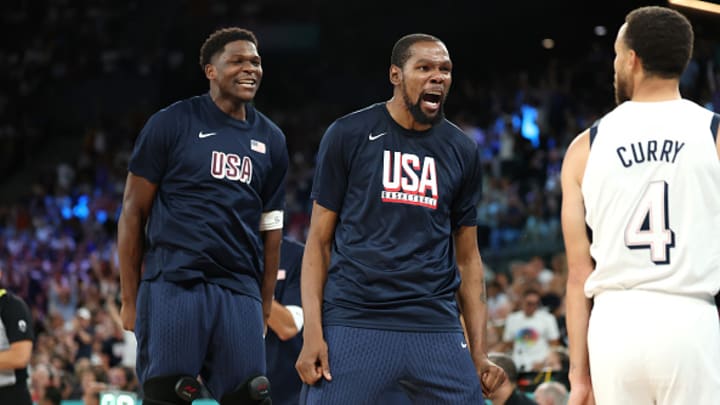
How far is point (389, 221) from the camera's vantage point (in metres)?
5.11

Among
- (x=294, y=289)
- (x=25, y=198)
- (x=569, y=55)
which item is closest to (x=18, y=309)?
(x=294, y=289)

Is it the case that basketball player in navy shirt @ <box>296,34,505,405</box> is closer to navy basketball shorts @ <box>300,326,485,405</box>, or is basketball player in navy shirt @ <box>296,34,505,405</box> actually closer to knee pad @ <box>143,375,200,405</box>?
navy basketball shorts @ <box>300,326,485,405</box>

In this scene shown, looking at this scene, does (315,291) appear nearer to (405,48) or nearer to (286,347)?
(405,48)

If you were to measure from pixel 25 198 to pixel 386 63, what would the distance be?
851 centimetres

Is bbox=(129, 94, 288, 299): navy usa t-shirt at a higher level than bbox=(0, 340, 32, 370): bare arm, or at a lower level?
higher

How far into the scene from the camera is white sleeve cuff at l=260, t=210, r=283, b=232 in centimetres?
622

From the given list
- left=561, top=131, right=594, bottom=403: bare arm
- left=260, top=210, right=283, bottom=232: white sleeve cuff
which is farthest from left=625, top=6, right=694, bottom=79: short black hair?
left=260, top=210, right=283, bottom=232: white sleeve cuff

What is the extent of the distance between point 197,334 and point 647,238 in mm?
2601

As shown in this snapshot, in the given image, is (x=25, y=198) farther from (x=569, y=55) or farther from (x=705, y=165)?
(x=705, y=165)

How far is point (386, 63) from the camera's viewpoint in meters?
24.7

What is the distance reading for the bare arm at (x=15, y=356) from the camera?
843 cm

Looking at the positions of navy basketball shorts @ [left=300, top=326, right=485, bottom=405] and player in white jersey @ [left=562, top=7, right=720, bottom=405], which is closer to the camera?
player in white jersey @ [left=562, top=7, right=720, bottom=405]

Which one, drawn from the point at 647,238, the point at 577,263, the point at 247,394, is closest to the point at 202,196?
the point at 247,394

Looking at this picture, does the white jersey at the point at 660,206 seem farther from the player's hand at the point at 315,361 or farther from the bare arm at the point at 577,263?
the player's hand at the point at 315,361
